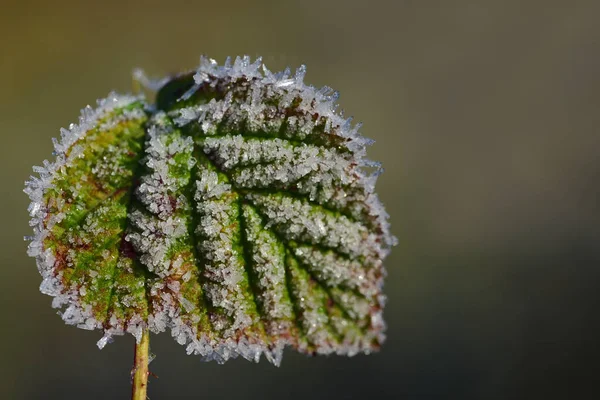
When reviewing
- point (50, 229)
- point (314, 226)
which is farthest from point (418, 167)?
point (50, 229)

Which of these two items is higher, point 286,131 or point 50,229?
point 286,131

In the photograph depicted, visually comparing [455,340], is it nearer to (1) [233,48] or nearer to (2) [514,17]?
(1) [233,48]

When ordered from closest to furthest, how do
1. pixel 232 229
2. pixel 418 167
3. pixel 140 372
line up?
pixel 140 372
pixel 232 229
pixel 418 167

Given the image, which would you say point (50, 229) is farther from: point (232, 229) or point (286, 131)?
point (286, 131)

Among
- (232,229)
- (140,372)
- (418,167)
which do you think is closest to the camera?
(140,372)

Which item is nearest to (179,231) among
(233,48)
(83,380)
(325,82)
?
(83,380)

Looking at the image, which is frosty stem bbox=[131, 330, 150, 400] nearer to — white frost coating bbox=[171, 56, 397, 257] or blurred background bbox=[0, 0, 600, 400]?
white frost coating bbox=[171, 56, 397, 257]
